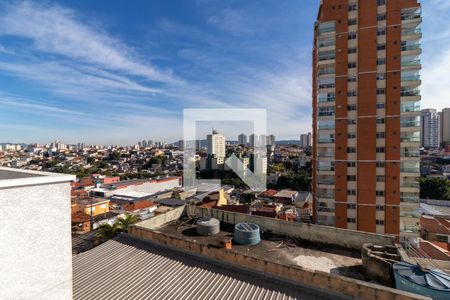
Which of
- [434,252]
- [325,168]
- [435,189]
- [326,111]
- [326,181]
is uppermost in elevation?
[326,111]

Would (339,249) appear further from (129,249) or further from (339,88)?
(339,88)

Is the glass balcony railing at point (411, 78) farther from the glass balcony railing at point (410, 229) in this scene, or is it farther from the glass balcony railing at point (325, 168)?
the glass balcony railing at point (410, 229)

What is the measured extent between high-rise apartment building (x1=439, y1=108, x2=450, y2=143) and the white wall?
105931 millimetres

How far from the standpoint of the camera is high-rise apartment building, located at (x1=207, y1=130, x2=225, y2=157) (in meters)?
47.9

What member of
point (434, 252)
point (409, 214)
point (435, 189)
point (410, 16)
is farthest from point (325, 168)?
point (435, 189)

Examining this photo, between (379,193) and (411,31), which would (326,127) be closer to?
(379,193)

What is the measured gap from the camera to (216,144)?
4872 centimetres

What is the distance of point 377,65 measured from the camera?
16375 mm

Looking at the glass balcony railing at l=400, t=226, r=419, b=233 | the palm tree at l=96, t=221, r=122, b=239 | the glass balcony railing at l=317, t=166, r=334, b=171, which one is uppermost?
the glass balcony railing at l=317, t=166, r=334, b=171

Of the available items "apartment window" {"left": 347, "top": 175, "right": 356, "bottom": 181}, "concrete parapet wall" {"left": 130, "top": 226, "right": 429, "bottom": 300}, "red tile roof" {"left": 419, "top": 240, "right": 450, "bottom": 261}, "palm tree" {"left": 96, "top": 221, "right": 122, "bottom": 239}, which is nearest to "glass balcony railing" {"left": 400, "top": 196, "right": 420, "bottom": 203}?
"red tile roof" {"left": 419, "top": 240, "right": 450, "bottom": 261}

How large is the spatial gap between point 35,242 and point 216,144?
46.3 m

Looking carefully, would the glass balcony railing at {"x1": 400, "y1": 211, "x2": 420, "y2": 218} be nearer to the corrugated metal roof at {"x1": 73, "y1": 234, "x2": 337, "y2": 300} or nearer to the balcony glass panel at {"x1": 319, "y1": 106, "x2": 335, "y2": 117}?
the balcony glass panel at {"x1": 319, "y1": 106, "x2": 335, "y2": 117}

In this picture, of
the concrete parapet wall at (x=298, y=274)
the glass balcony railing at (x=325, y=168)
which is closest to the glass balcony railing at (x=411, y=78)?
the glass balcony railing at (x=325, y=168)

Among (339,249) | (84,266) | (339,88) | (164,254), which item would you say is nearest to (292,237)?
(339,249)
